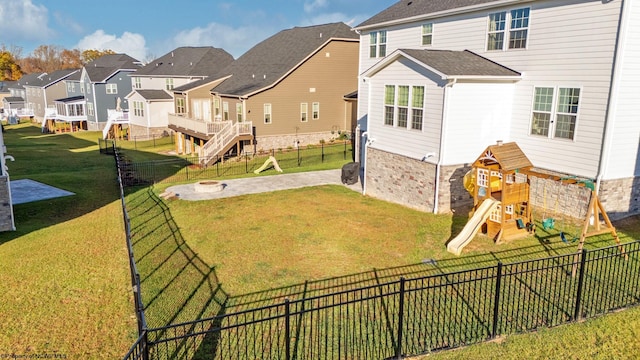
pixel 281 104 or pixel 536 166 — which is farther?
pixel 281 104

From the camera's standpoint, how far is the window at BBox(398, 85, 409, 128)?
17406 millimetres

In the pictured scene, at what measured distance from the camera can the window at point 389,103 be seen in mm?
18109

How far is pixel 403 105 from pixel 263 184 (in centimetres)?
892

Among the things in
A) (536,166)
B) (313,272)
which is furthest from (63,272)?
(536,166)

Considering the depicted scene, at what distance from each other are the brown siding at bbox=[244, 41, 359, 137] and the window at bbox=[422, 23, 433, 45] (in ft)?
46.5

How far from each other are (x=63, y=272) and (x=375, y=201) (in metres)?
11.9

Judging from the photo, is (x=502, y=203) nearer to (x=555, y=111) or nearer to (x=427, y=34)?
(x=555, y=111)

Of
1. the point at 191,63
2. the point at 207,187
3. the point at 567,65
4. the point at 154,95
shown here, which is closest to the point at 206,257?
the point at 207,187

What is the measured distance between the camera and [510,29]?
16.8 m

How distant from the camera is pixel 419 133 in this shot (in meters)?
17.0

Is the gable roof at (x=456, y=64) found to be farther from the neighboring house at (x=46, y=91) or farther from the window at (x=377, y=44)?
the neighboring house at (x=46, y=91)

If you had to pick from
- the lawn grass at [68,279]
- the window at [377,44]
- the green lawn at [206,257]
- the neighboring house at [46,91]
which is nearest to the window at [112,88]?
the neighboring house at [46,91]

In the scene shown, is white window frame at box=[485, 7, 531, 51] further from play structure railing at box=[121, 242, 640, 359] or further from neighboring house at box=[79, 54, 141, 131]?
neighboring house at box=[79, 54, 141, 131]

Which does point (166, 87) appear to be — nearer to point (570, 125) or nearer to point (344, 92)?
point (344, 92)
